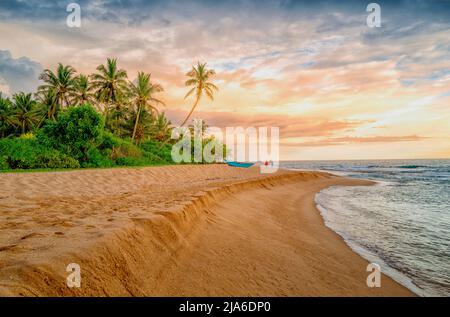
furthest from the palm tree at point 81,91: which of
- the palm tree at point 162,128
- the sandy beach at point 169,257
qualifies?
the sandy beach at point 169,257

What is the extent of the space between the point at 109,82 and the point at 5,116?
1403 cm

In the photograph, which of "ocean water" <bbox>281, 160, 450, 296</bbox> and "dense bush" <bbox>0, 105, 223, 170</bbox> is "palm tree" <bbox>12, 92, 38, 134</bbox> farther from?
"ocean water" <bbox>281, 160, 450, 296</bbox>

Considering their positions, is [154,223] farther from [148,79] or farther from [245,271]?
[148,79]

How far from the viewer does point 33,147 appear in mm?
18578

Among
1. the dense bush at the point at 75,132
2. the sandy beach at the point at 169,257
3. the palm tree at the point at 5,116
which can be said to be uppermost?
the palm tree at the point at 5,116

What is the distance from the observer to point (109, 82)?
3103 cm

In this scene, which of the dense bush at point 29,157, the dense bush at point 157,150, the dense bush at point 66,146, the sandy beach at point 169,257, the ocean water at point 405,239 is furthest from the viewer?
the dense bush at point 157,150

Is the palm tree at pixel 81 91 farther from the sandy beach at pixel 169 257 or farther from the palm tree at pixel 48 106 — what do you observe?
the sandy beach at pixel 169 257

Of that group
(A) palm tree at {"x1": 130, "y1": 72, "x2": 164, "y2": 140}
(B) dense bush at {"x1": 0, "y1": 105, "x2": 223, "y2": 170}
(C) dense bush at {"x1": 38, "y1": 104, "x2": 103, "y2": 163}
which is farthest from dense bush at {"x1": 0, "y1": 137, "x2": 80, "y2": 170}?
(A) palm tree at {"x1": 130, "y1": 72, "x2": 164, "y2": 140}

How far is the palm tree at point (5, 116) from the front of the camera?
30.1 meters
